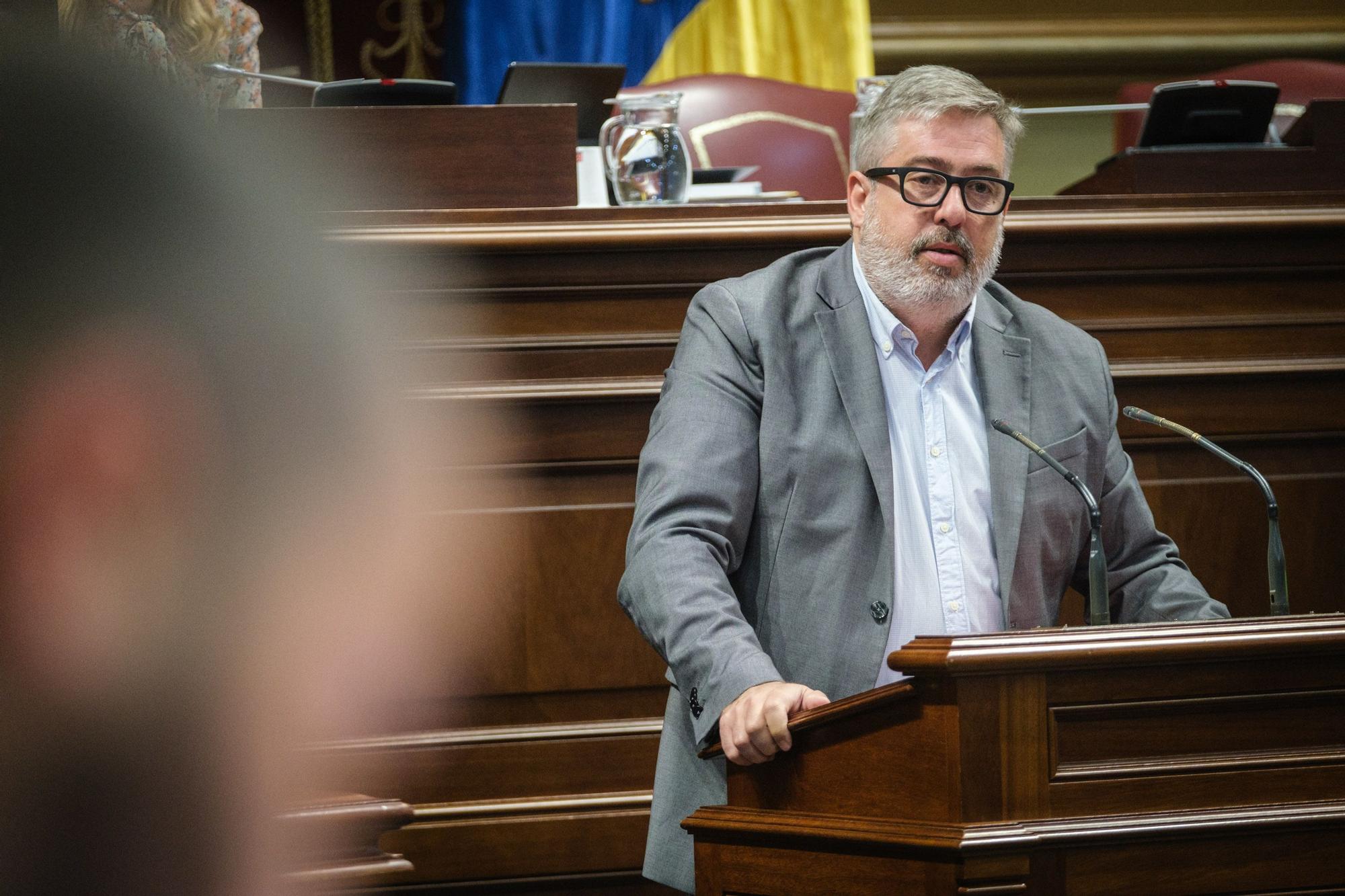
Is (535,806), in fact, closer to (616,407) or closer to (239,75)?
(616,407)

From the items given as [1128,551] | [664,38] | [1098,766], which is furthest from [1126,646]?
[664,38]

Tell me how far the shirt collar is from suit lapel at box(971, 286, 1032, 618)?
0.01m

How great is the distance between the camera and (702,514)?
1.45 metres

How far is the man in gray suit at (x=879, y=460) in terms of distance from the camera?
145 centimetres

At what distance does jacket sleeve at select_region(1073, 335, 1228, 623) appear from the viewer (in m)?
1.61

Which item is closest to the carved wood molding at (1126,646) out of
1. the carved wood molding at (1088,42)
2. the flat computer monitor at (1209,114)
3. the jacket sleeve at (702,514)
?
the jacket sleeve at (702,514)

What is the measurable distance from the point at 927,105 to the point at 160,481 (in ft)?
4.93

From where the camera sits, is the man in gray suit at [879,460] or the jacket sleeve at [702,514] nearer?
the jacket sleeve at [702,514]

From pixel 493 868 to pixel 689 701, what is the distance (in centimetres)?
56

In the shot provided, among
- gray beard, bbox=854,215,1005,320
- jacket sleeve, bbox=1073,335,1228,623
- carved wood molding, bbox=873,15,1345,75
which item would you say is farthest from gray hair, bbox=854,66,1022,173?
carved wood molding, bbox=873,15,1345,75

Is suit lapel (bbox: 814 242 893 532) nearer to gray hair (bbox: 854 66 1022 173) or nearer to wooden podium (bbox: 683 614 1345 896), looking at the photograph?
gray hair (bbox: 854 66 1022 173)

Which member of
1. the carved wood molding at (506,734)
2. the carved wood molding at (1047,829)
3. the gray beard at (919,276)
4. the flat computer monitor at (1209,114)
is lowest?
the carved wood molding at (506,734)

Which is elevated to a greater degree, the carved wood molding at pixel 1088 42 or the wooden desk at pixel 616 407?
the carved wood molding at pixel 1088 42

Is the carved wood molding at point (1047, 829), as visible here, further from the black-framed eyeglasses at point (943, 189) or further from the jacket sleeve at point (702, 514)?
the black-framed eyeglasses at point (943, 189)
